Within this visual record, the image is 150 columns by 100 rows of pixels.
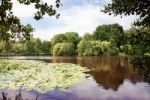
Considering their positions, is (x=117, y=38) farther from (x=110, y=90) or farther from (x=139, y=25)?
(x=110, y=90)

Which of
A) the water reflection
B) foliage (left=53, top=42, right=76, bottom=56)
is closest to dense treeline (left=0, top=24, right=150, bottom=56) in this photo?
foliage (left=53, top=42, right=76, bottom=56)

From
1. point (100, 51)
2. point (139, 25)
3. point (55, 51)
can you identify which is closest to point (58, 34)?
point (55, 51)

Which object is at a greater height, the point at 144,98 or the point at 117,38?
the point at 117,38

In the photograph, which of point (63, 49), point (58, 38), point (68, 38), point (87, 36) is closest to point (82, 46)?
point (63, 49)

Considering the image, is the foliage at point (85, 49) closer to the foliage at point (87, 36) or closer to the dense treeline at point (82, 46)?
the dense treeline at point (82, 46)

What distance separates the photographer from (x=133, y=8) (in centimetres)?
732

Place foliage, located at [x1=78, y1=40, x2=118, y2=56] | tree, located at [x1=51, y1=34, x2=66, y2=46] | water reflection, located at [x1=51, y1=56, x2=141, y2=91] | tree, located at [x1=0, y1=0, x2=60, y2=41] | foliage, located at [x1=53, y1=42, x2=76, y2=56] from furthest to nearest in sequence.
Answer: tree, located at [x1=51, y1=34, x2=66, y2=46] → foliage, located at [x1=53, y1=42, x2=76, y2=56] → foliage, located at [x1=78, y1=40, x2=118, y2=56] → water reflection, located at [x1=51, y1=56, x2=141, y2=91] → tree, located at [x1=0, y1=0, x2=60, y2=41]

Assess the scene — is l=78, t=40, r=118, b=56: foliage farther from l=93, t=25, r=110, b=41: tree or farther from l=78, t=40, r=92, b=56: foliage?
l=93, t=25, r=110, b=41: tree

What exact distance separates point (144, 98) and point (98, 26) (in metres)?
98.1

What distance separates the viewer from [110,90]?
15078 millimetres

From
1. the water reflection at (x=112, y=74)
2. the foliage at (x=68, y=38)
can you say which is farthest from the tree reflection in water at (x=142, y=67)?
the foliage at (x=68, y=38)

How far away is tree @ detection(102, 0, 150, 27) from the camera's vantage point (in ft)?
23.2

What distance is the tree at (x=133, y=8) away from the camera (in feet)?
23.2

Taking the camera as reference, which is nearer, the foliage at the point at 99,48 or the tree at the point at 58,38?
the foliage at the point at 99,48
